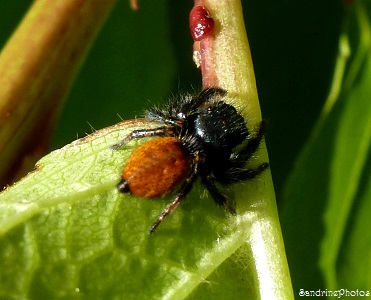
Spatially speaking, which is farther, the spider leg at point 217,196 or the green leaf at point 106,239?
the spider leg at point 217,196

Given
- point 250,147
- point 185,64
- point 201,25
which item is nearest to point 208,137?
point 250,147

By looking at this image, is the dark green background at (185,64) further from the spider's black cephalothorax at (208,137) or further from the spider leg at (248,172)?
the spider leg at (248,172)

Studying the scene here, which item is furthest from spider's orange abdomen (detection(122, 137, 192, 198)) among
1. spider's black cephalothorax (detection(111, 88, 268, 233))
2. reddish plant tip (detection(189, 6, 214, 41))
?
reddish plant tip (detection(189, 6, 214, 41))

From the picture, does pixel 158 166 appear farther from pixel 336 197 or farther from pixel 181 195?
pixel 336 197

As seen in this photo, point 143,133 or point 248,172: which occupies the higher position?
point 143,133

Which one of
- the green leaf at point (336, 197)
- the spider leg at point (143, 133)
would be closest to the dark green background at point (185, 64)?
the green leaf at point (336, 197)

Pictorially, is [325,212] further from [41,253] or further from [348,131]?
[41,253]

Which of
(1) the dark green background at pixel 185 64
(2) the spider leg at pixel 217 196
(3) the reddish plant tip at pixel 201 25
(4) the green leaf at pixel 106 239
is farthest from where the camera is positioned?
(1) the dark green background at pixel 185 64

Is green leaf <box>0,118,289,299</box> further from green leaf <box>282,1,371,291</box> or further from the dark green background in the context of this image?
the dark green background
